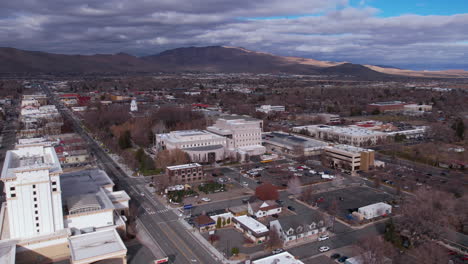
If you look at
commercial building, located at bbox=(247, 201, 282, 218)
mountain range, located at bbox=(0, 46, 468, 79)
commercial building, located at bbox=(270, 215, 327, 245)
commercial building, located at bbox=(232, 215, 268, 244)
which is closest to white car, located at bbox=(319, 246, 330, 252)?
commercial building, located at bbox=(270, 215, 327, 245)

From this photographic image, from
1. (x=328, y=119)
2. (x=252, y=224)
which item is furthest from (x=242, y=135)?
(x=328, y=119)

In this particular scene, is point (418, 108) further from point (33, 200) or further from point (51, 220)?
point (33, 200)

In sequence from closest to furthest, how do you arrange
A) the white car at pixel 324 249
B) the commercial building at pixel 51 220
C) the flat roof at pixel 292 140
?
1. the commercial building at pixel 51 220
2. the white car at pixel 324 249
3. the flat roof at pixel 292 140

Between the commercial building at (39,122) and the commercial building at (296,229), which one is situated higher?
the commercial building at (39,122)

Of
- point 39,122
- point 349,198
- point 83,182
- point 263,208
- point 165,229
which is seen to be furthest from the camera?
point 39,122

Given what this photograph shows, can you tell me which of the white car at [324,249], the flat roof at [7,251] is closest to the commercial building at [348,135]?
the white car at [324,249]

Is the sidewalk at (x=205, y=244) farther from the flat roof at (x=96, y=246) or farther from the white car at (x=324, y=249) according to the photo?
the white car at (x=324, y=249)

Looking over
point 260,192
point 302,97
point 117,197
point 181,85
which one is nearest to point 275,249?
point 260,192
